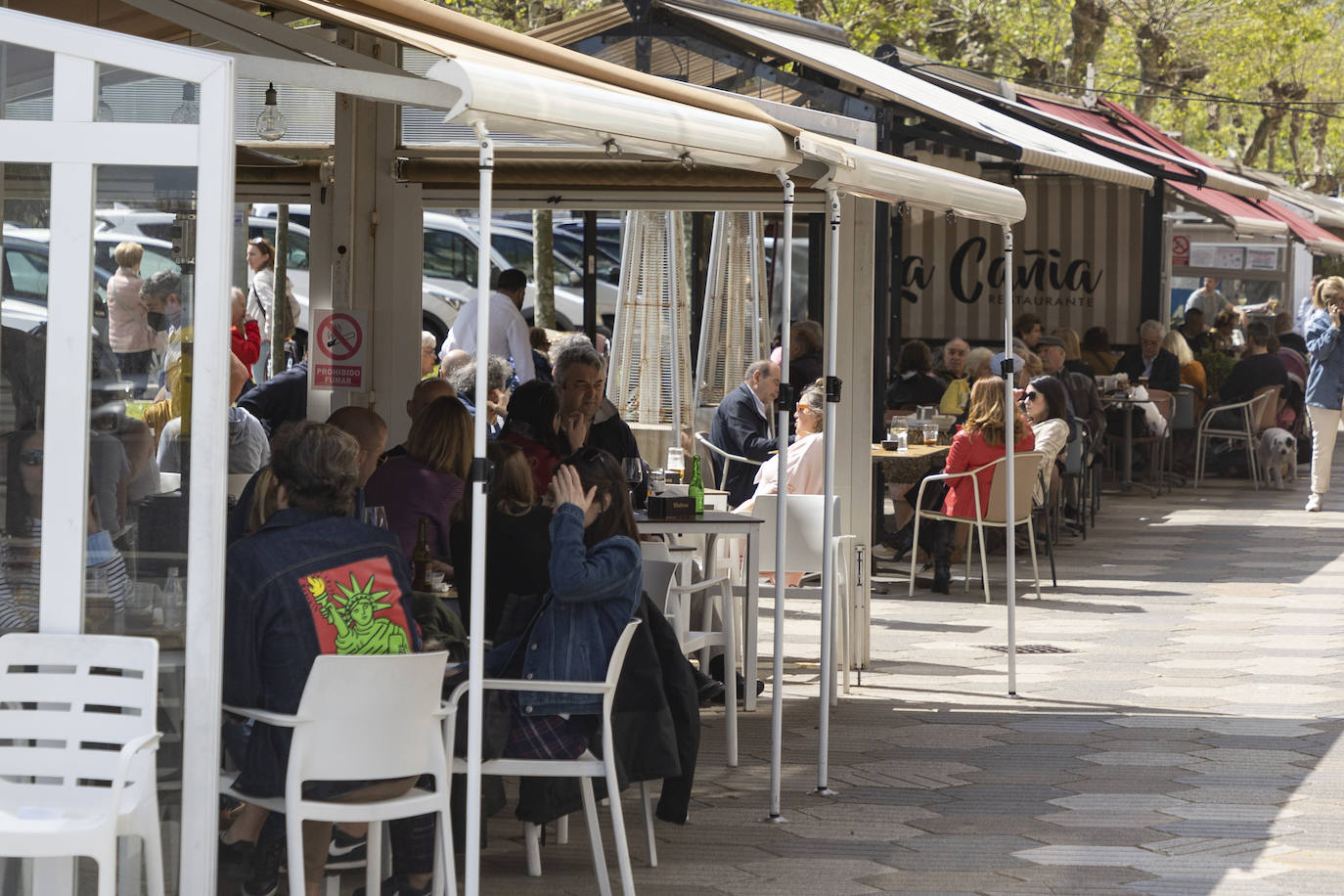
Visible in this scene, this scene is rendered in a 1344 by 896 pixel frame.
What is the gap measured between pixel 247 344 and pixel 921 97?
4.02 meters

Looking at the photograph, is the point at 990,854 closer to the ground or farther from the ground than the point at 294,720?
closer to the ground

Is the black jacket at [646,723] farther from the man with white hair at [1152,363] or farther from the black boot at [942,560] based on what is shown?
the man with white hair at [1152,363]

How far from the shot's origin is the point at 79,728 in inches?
153

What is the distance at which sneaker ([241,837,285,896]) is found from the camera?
4.26 m

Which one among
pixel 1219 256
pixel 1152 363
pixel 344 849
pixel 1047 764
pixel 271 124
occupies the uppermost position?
pixel 1219 256

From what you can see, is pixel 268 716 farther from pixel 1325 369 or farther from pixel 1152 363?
pixel 1152 363

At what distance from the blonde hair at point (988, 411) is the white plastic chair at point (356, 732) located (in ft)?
18.9

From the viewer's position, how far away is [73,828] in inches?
141

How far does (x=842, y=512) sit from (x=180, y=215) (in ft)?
14.9

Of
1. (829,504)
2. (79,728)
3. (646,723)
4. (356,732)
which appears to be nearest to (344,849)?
(356,732)

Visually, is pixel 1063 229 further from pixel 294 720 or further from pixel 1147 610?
pixel 294 720

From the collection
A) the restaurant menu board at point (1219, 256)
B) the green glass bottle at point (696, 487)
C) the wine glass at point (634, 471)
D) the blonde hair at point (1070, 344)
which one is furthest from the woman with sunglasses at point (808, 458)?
the restaurant menu board at point (1219, 256)

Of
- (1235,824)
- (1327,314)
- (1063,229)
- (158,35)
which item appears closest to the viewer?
(1235,824)

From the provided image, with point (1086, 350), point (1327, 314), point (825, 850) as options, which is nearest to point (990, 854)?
point (825, 850)
